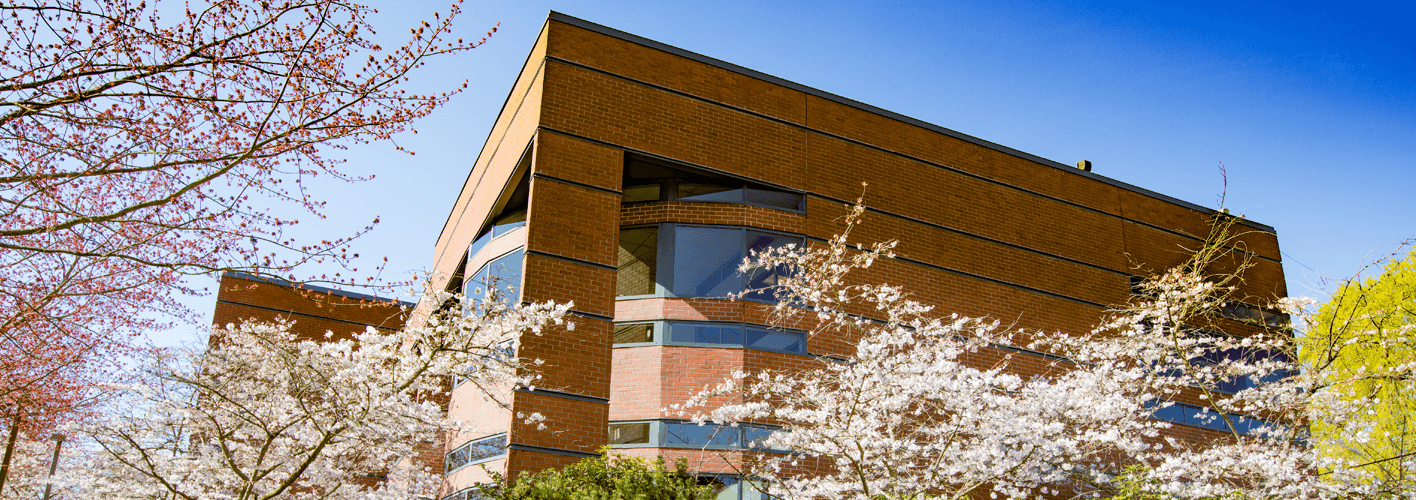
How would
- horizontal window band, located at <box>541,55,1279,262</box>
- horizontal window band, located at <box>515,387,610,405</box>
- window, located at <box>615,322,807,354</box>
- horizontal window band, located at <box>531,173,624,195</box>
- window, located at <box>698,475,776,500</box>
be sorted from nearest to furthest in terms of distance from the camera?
horizontal window band, located at <box>515,387,610,405</box> → window, located at <box>698,475,776,500</box> → horizontal window band, located at <box>531,173,624,195</box> → window, located at <box>615,322,807,354</box> → horizontal window band, located at <box>541,55,1279,262</box>

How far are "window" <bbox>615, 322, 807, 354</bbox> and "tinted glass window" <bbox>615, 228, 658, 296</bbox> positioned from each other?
638 mm

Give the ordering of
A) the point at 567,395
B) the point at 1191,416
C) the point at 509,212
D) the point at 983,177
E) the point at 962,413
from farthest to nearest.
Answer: the point at 1191,416
the point at 983,177
the point at 509,212
the point at 567,395
the point at 962,413

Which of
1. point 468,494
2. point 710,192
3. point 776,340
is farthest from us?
point 710,192

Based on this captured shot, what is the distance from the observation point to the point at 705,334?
45.1 ft

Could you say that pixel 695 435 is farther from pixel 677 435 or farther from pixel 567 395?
pixel 567 395

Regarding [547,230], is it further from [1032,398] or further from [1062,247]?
[1062,247]

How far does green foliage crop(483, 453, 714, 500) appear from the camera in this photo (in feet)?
34.6

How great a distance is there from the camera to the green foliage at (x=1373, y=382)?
1279 centimetres

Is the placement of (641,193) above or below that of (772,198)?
below

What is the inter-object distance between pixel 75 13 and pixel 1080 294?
17.4 meters

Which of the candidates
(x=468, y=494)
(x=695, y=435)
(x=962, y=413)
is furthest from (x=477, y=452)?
(x=962, y=413)

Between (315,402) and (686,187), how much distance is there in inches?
277

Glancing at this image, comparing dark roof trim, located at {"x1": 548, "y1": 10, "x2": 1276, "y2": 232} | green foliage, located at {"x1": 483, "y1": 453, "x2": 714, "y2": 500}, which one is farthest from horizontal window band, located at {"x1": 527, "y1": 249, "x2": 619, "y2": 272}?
dark roof trim, located at {"x1": 548, "y1": 10, "x2": 1276, "y2": 232}

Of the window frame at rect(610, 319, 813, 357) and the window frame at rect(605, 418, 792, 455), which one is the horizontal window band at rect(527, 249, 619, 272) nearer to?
the window frame at rect(610, 319, 813, 357)
